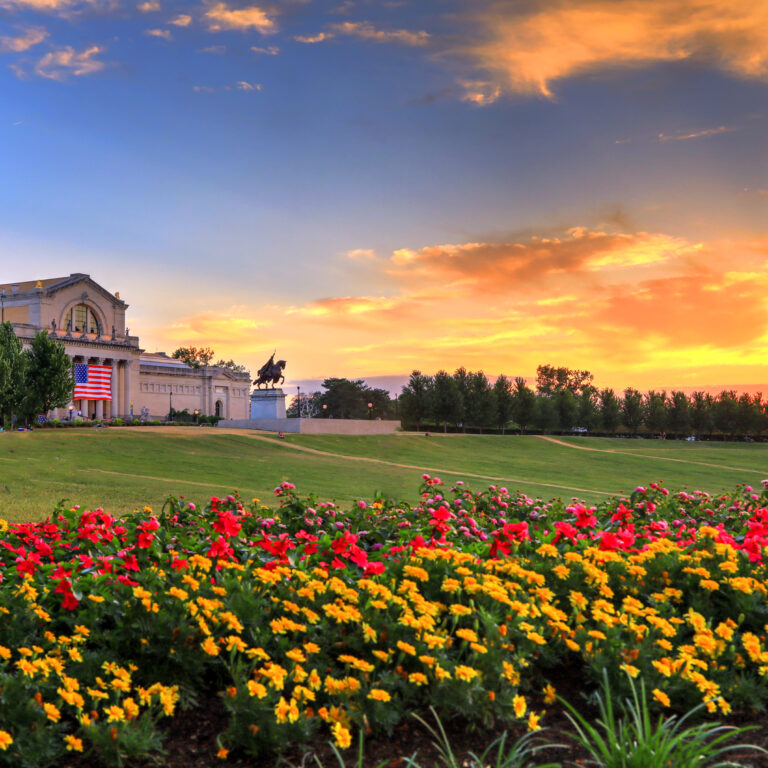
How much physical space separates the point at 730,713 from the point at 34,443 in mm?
39223

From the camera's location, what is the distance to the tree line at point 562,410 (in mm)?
88500

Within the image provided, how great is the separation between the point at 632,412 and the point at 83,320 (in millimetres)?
79380

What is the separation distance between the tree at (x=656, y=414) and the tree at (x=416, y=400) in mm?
38171

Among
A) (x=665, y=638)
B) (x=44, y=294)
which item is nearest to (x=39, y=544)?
(x=665, y=638)

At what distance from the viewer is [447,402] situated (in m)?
86.1

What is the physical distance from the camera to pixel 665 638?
17.6 feet

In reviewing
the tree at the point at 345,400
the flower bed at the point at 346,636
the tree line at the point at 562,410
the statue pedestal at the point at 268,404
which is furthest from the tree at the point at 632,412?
the flower bed at the point at 346,636

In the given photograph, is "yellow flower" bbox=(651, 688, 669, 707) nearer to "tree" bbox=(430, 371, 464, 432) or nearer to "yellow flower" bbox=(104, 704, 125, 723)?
"yellow flower" bbox=(104, 704, 125, 723)

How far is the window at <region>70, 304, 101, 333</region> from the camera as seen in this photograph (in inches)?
3637

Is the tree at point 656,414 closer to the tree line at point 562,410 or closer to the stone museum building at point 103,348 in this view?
the tree line at point 562,410

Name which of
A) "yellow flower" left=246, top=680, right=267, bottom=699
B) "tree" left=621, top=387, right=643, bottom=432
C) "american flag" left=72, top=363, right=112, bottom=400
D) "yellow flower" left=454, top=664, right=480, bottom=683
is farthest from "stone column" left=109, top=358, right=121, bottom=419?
"yellow flower" left=454, top=664, right=480, bottom=683

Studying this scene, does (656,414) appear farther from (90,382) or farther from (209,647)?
(209,647)

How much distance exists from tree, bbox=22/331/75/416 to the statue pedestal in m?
16.8

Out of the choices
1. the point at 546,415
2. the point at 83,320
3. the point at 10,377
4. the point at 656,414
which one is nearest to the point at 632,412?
the point at 656,414
